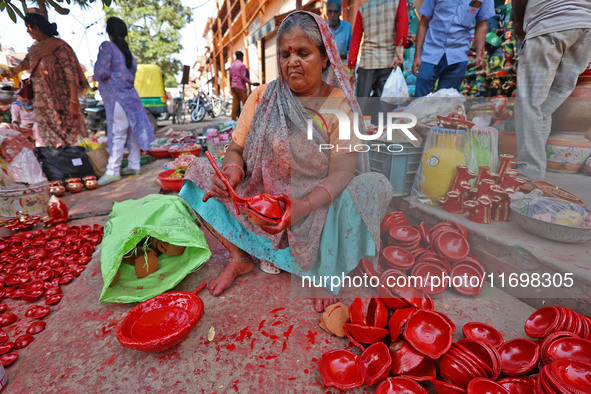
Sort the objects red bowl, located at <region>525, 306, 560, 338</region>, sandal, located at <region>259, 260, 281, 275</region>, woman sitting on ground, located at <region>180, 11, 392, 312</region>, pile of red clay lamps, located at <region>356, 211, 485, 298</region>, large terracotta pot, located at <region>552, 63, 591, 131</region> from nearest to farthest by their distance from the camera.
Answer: red bowl, located at <region>525, 306, 560, 338</region> → woman sitting on ground, located at <region>180, 11, 392, 312</region> → pile of red clay lamps, located at <region>356, 211, 485, 298</region> → sandal, located at <region>259, 260, 281, 275</region> → large terracotta pot, located at <region>552, 63, 591, 131</region>

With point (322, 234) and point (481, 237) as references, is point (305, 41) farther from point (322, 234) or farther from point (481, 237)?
point (481, 237)

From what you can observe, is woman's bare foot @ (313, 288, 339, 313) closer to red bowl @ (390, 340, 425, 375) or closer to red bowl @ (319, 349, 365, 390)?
red bowl @ (319, 349, 365, 390)

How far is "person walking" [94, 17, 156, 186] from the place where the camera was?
3473mm

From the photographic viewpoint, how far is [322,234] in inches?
56.1

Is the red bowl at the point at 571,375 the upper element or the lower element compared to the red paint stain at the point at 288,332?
upper

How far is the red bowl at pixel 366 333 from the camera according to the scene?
1.13 meters

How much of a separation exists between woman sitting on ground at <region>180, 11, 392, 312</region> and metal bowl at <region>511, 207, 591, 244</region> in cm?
83

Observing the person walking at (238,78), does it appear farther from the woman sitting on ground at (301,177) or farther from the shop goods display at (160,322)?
the shop goods display at (160,322)

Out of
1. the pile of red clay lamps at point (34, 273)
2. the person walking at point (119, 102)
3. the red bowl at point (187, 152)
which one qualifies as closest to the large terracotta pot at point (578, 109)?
the pile of red clay lamps at point (34, 273)

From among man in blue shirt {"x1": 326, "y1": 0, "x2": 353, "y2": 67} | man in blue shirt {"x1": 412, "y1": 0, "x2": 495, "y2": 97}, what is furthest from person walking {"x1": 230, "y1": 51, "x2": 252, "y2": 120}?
man in blue shirt {"x1": 412, "y1": 0, "x2": 495, "y2": 97}

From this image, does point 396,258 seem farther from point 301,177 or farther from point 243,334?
point 243,334

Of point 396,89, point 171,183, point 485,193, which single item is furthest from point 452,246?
point 171,183

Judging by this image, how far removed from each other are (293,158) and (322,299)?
779 mm

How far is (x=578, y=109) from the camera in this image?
251cm
